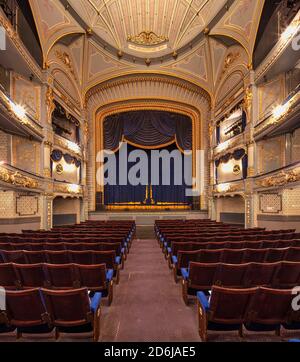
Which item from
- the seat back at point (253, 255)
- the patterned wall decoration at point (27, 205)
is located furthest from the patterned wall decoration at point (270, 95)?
the patterned wall decoration at point (27, 205)

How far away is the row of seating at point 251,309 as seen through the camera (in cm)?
186

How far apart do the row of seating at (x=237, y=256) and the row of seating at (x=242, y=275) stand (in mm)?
491

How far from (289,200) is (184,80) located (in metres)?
8.55

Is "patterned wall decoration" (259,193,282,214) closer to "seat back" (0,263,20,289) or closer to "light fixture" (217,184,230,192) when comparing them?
"light fixture" (217,184,230,192)

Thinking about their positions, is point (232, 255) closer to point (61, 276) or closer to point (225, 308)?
→ point (225, 308)

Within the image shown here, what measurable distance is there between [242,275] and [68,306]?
1.83m

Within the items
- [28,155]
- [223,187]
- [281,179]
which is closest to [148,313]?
[281,179]

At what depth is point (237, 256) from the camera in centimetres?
329

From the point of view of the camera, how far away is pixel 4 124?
303 inches

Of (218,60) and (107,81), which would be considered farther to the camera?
(107,81)

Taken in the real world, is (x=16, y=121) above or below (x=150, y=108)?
below

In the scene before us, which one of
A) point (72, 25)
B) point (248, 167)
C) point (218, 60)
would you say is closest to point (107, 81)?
point (72, 25)
